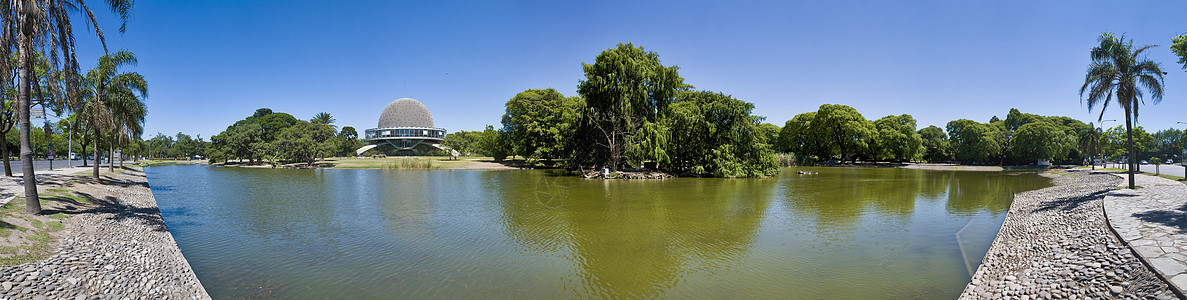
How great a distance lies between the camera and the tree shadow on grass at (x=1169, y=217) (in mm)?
7684

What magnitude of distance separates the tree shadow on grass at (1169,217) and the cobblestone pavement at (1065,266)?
0.59 meters

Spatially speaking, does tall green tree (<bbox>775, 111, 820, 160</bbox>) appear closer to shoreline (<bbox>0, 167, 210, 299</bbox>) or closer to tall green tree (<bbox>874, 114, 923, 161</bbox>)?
tall green tree (<bbox>874, 114, 923, 161</bbox>)

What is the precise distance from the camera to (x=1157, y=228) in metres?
7.53

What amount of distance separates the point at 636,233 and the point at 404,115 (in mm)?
100023

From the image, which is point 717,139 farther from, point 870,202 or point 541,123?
point 541,123

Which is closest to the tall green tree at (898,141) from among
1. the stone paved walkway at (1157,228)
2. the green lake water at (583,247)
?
the green lake water at (583,247)

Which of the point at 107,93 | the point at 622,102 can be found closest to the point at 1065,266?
the point at 622,102

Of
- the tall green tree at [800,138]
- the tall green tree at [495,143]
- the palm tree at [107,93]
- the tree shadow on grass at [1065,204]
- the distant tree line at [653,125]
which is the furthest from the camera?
the tall green tree at [800,138]

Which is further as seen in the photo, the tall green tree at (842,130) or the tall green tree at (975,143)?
the tall green tree at (842,130)

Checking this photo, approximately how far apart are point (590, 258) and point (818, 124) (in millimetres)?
57110

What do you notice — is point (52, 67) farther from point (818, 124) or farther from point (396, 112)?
point (396, 112)

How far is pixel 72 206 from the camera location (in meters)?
11.1

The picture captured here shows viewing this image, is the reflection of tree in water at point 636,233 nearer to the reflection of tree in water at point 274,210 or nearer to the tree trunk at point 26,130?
the reflection of tree in water at point 274,210

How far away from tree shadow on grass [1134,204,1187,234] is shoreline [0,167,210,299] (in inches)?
606
